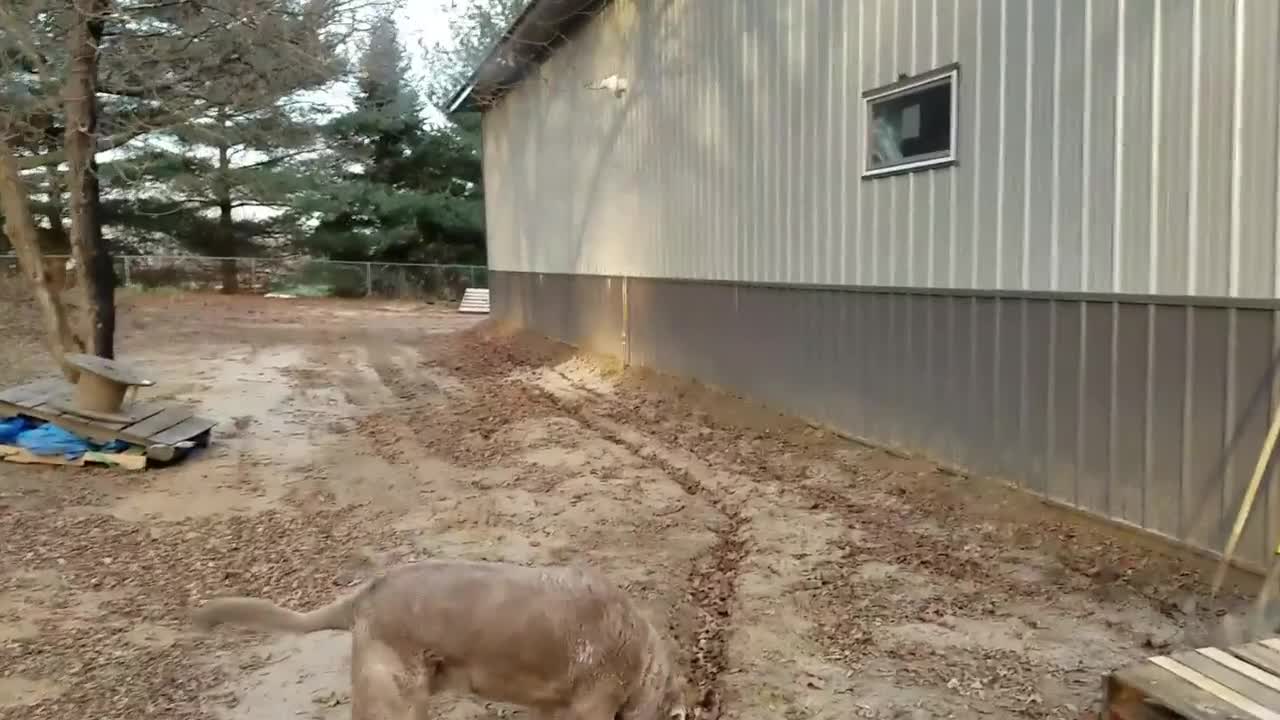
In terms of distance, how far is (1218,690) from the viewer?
266 cm

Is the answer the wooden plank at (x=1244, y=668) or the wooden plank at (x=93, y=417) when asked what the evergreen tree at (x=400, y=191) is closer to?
the wooden plank at (x=93, y=417)

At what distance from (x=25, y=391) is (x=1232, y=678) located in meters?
10.0

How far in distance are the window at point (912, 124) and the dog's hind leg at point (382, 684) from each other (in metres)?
5.67

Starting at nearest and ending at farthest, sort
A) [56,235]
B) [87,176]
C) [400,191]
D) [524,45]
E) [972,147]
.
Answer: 1. [972,147]
2. [87,176]
3. [524,45]
4. [56,235]
5. [400,191]

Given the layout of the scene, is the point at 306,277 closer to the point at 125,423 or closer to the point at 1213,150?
the point at 125,423

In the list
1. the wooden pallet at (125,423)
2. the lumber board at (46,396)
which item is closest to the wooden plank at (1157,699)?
the wooden pallet at (125,423)

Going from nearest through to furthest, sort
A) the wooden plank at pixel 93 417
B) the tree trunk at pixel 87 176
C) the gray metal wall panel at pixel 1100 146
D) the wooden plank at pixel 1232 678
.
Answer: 1. the wooden plank at pixel 1232 678
2. the gray metal wall panel at pixel 1100 146
3. the wooden plank at pixel 93 417
4. the tree trunk at pixel 87 176

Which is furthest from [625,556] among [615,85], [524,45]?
[524,45]

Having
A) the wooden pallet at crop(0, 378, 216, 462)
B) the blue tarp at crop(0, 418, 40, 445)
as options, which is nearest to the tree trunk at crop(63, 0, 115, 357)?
the wooden pallet at crop(0, 378, 216, 462)

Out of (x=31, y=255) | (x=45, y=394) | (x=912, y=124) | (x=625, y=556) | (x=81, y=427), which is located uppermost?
(x=912, y=124)

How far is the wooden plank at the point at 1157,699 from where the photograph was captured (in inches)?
99.6

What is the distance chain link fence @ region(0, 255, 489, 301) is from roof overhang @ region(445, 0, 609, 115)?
38.6 feet

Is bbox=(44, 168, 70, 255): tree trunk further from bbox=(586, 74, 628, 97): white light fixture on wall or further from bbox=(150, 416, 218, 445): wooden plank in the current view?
bbox=(150, 416, 218, 445): wooden plank

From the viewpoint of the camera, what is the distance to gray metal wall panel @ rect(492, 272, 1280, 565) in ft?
16.3
